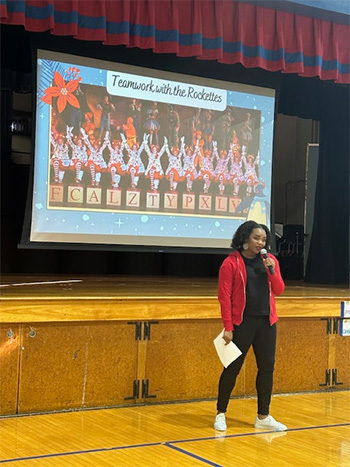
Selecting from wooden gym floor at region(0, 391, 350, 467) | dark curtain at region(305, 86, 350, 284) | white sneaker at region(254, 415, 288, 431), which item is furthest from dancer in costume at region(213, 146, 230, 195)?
white sneaker at region(254, 415, 288, 431)

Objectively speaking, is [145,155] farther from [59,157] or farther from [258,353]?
[258,353]

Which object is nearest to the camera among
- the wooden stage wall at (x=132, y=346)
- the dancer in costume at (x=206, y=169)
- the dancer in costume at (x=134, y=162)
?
the wooden stage wall at (x=132, y=346)

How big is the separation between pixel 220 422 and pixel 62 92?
296 centimetres

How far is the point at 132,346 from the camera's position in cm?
511

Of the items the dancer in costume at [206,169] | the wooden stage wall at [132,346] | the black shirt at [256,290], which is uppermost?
the dancer in costume at [206,169]

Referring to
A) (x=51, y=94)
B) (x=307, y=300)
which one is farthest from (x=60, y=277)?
(x=307, y=300)

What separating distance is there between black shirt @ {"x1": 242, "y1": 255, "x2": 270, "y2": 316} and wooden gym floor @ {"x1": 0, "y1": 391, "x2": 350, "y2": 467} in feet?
2.31

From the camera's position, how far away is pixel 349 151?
8.03 meters

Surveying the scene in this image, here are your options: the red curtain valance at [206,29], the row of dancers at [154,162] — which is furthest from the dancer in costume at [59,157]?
the red curtain valance at [206,29]

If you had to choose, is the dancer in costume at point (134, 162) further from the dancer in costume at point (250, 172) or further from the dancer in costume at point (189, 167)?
the dancer in costume at point (250, 172)

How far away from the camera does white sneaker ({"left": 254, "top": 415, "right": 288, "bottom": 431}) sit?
4.48 m

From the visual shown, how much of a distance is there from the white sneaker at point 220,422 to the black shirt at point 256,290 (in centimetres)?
64

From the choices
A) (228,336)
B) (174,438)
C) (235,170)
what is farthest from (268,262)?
(235,170)

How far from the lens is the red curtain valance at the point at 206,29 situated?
550cm
